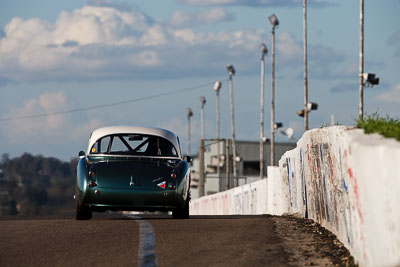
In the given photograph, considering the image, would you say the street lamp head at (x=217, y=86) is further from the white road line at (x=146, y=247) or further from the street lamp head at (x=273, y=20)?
the white road line at (x=146, y=247)

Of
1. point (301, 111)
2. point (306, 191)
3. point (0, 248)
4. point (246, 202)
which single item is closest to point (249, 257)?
point (0, 248)

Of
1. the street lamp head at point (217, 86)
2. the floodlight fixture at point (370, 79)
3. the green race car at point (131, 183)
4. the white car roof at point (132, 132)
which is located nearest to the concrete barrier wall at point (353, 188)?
the green race car at point (131, 183)

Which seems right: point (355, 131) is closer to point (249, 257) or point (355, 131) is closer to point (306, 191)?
point (249, 257)

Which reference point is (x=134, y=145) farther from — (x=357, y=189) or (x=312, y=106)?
(x=312, y=106)

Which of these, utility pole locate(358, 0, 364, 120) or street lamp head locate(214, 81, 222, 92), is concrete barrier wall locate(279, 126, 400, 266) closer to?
utility pole locate(358, 0, 364, 120)

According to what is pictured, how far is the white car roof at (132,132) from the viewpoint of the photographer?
1741 centimetres

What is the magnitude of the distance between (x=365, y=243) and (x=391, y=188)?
1.49 meters

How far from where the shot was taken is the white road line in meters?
10.3

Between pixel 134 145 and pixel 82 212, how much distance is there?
1.59 metres

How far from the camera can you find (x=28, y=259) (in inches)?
427

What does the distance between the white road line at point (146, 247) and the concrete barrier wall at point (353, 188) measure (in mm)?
2120

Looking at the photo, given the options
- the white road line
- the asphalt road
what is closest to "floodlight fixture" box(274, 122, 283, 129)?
the asphalt road

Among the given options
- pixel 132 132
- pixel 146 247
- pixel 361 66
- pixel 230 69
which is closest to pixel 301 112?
pixel 361 66

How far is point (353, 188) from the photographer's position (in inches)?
405
